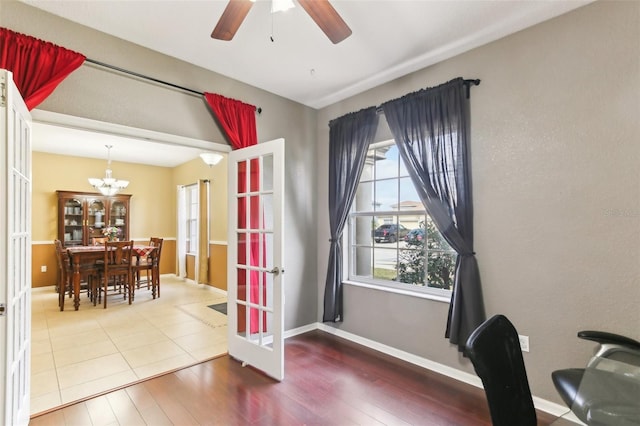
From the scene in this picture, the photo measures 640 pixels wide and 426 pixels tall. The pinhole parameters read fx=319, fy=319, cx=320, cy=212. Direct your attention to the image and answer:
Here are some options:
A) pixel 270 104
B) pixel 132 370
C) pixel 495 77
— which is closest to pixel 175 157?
pixel 270 104

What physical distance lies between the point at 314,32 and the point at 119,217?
6690 mm

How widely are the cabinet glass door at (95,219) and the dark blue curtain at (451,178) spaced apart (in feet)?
22.8

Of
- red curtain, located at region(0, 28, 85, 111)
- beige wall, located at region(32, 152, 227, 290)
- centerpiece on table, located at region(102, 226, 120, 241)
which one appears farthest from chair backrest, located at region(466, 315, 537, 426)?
centerpiece on table, located at region(102, 226, 120, 241)

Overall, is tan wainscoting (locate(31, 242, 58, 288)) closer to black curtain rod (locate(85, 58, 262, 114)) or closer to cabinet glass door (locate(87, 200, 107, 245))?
cabinet glass door (locate(87, 200, 107, 245))

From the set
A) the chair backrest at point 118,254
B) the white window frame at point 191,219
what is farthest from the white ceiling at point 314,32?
the white window frame at point 191,219

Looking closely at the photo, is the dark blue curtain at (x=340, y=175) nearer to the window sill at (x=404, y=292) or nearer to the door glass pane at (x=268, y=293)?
the window sill at (x=404, y=292)

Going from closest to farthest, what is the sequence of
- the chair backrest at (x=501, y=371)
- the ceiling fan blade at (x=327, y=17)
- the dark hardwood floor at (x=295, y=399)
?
the chair backrest at (x=501, y=371) → the ceiling fan blade at (x=327, y=17) → the dark hardwood floor at (x=295, y=399)

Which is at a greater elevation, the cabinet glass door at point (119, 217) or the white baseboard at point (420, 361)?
the cabinet glass door at point (119, 217)

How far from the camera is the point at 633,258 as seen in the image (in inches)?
76.1

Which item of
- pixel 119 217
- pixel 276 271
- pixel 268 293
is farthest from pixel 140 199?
pixel 276 271

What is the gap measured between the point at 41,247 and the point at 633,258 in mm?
8609

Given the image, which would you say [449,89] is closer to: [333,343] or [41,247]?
[333,343]

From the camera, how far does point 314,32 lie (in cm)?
251

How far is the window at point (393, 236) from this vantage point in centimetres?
302
